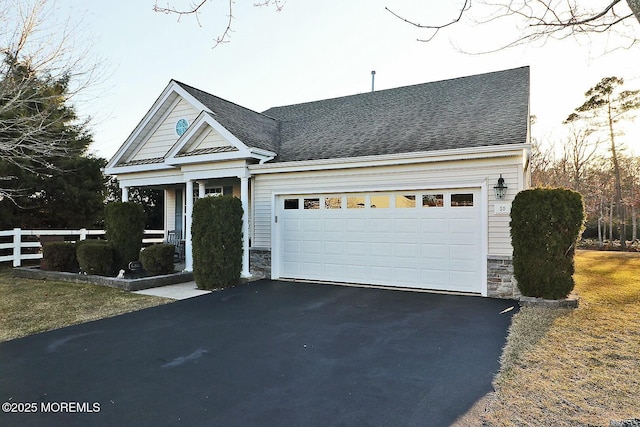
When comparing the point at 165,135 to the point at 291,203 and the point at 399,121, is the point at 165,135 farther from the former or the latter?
the point at 399,121

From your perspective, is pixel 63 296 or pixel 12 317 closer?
pixel 12 317

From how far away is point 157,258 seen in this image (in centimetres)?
1022

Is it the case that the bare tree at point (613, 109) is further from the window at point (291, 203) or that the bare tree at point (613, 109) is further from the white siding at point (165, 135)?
the white siding at point (165, 135)

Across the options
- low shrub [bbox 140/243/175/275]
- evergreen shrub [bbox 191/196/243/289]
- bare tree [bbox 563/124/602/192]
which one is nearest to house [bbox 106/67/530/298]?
evergreen shrub [bbox 191/196/243/289]

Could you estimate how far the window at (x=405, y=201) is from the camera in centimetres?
884

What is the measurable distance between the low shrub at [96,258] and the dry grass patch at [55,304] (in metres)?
0.66

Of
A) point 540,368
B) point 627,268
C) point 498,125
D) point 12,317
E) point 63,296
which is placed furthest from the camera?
point 627,268

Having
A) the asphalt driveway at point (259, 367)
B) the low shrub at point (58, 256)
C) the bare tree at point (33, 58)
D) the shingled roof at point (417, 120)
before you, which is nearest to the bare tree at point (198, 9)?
the asphalt driveway at point (259, 367)

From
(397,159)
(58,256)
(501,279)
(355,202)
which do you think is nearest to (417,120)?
(397,159)

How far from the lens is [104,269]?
1039 centimetres

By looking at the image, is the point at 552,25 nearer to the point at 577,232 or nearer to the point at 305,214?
the point at 577,232

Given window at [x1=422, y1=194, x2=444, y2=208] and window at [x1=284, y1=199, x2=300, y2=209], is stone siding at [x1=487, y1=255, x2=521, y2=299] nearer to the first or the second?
window at [x1=422, y1=194, x2=444, y2=208]

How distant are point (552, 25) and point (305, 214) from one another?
22.5 feet

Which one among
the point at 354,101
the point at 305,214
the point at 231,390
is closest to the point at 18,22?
the point at 305,214
